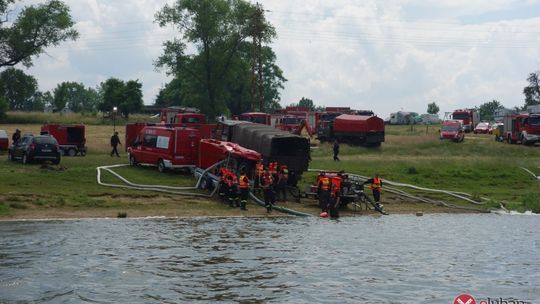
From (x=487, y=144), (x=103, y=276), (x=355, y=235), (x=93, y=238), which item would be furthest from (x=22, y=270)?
(x=487, y=144)

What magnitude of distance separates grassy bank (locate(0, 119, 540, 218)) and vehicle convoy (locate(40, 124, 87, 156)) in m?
2.50

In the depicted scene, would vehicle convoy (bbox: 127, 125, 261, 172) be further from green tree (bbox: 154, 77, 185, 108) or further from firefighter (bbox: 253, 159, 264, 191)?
green tree (bbox: 154, 77, 185, 108)

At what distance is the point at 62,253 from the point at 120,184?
1464cm

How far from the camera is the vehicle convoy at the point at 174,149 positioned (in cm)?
4109

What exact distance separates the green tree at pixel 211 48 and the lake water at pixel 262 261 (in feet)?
199

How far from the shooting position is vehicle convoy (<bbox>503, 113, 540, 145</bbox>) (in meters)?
65.4

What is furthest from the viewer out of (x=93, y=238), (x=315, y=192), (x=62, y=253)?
(x=315, y=192)

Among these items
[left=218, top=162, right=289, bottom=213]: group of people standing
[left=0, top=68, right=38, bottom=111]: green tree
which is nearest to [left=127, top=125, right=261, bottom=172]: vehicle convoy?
[left=218, top=162, right=289, bottom=213]: group of people standing

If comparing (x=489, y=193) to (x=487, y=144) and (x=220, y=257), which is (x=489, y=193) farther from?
(x=220, y=257)

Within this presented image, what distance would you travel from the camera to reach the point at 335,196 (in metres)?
37.5

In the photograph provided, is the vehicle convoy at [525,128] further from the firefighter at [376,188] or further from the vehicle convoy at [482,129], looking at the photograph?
the firefighter at [376,188]

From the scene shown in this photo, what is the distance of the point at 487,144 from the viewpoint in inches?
2613

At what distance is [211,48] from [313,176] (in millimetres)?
51442

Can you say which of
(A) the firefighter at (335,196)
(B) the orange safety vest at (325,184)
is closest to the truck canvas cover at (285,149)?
(A) the firefighter at (335,196)
